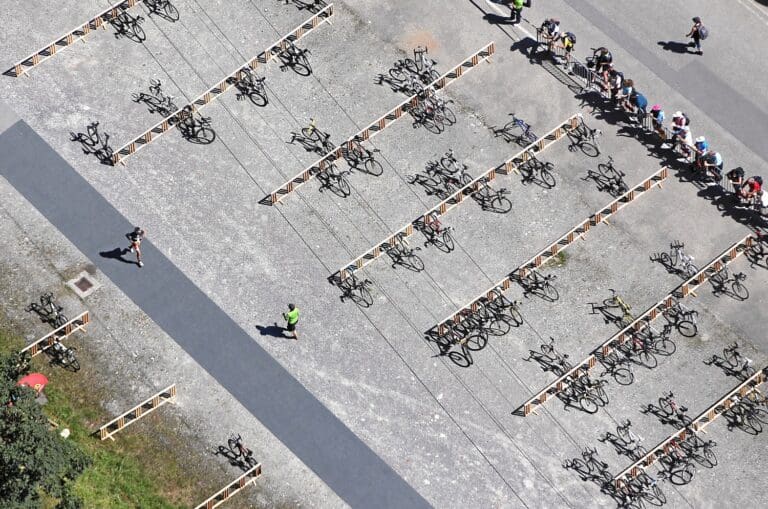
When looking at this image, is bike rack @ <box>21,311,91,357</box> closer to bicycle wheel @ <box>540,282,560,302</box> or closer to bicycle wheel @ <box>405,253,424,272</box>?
bicycle wheel @ <box>405,253,424,272</box>

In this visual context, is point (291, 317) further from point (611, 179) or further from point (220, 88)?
point (611, 179)

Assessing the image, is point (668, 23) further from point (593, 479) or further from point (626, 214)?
point (593, 479)

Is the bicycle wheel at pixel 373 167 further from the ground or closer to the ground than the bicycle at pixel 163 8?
closer to the ground

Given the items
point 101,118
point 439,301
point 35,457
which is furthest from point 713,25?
point 35,457

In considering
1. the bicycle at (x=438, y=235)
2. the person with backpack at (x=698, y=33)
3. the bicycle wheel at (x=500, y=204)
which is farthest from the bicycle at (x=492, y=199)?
the person with backpack at (x=698, y=33)

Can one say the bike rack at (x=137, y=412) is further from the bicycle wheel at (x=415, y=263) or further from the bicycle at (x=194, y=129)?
the bicycle at (x=194, y=129)

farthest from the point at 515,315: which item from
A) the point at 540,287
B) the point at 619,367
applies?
the point at 619,367
